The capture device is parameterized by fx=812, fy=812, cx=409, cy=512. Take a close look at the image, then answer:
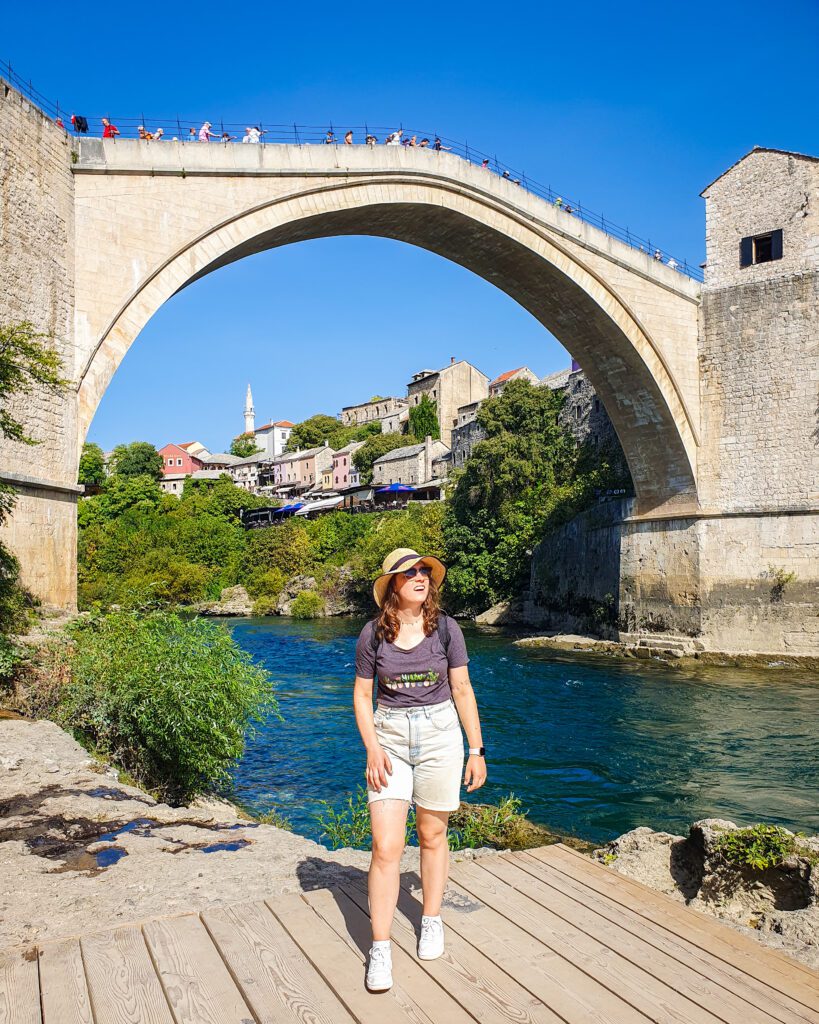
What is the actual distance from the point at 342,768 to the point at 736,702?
636cm

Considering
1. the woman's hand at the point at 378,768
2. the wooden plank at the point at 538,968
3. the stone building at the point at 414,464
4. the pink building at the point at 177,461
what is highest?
the pink building at the point at 177,461

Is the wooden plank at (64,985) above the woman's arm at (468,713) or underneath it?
underneath

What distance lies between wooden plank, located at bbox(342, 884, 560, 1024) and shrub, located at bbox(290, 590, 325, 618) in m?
28.7

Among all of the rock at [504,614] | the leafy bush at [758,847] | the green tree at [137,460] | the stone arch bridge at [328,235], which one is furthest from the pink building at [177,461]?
the leafy bush at [758,847]

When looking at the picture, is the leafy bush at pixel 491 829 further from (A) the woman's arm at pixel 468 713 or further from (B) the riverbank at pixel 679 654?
(B) the riverbank at pixel 679 654

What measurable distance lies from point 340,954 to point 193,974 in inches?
16.4

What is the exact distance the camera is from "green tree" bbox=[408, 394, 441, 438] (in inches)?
2009

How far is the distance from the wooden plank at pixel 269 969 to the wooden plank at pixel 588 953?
2.29ft

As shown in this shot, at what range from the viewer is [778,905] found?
11.6 ft

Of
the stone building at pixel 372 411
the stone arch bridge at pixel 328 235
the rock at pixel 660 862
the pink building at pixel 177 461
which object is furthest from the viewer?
the pink building at pixel 177 461

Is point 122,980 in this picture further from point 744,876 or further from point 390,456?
point 390,456

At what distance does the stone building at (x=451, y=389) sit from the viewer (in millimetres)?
51281

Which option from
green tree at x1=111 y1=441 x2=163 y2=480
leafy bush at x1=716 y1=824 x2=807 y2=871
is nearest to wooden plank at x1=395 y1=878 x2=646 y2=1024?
leafy bush at x1=716 y1=824 x2=807 y2=871

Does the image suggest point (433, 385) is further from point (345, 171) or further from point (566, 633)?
point (345, 171)
